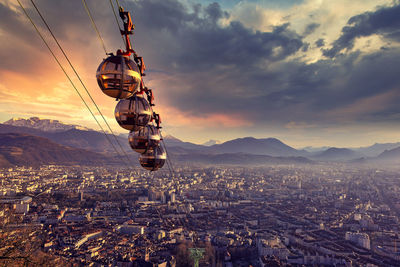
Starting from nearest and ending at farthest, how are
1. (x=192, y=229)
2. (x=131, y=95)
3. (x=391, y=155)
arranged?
(x=131, y=95) < (x=192, y=229) < (x=391, y=155)

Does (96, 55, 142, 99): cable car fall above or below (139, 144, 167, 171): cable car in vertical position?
above

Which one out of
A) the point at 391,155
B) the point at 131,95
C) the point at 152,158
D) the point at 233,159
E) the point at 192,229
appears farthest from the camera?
the point at 391,155

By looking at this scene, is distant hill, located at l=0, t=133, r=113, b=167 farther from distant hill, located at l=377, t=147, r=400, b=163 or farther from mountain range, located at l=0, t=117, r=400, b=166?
distant hill, located at l=377, t=147, r=400, b=163

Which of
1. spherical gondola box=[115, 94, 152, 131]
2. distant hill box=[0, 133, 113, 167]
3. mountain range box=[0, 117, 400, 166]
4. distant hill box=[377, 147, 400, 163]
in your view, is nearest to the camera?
spherical gondola box=[115, 94, 152, 131]

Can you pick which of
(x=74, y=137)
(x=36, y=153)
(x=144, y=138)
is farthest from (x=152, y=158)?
(x=74, y=137)

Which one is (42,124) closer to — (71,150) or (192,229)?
(71,150)

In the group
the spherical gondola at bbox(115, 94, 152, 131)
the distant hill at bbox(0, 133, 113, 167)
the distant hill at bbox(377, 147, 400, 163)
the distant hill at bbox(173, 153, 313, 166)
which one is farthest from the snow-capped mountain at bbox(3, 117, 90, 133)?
the distant hill at bbox(377, 147, 400, 163)
